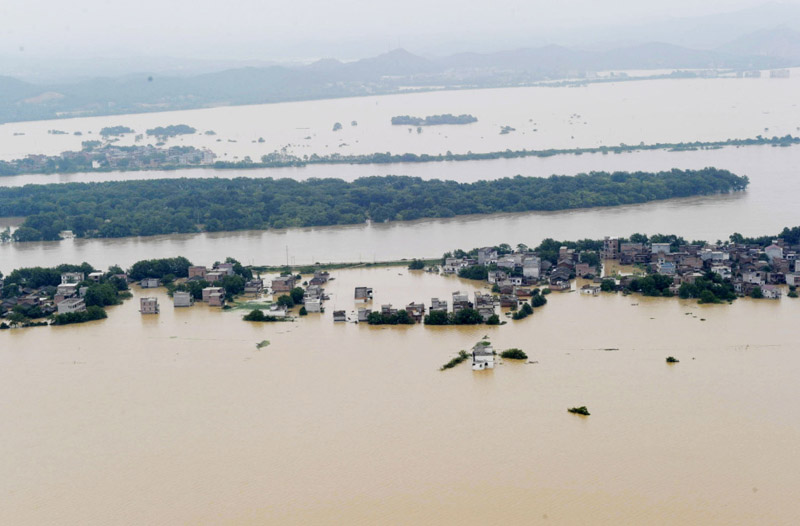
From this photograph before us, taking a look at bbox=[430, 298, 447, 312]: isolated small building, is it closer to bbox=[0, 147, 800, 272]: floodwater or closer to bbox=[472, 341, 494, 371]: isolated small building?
bbox=[472, 341, 494, 371]: isolated small building

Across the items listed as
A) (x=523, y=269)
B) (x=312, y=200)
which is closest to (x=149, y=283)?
(x=523, y=269)

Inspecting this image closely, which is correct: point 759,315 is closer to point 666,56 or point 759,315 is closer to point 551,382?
point 551,382

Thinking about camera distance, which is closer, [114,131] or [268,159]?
[268,159]

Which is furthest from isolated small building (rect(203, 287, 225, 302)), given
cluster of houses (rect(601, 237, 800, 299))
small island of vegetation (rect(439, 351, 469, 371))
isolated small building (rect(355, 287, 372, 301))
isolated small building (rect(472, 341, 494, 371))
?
cluster of houses (rect(601, 237, 800, 299))

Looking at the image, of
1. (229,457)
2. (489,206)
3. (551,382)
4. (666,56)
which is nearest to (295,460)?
(229,457)

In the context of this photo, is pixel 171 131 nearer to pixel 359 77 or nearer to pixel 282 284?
pixel 282 284
